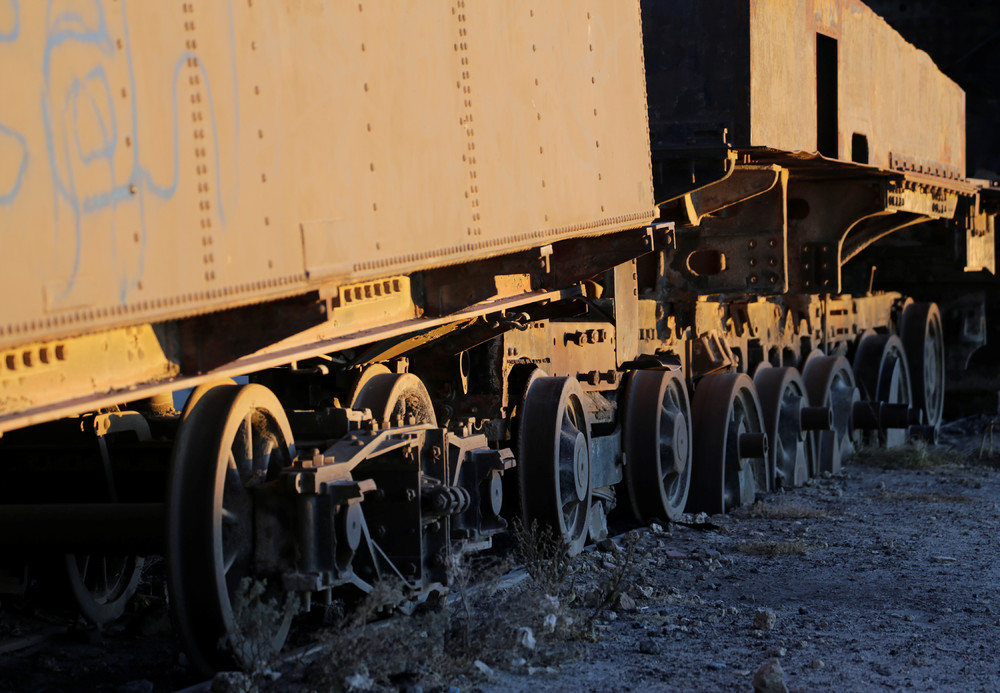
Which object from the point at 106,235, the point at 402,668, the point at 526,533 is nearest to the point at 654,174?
the point at 526,533

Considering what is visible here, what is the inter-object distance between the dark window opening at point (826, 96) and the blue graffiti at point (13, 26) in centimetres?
872

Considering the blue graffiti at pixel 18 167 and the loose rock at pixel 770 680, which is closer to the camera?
the blue graffiti at pixel 18 167

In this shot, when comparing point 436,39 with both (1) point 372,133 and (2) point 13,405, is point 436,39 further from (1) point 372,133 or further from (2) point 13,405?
(2) point 13,405

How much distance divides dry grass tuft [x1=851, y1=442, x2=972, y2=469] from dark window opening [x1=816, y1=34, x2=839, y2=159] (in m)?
3.44

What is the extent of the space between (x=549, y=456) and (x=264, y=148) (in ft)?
12.5

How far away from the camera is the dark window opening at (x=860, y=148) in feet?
39.5

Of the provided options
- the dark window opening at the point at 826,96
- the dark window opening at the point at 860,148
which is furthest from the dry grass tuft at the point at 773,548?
the dark window opening at the point at 860,148

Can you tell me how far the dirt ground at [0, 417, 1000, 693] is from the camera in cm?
536

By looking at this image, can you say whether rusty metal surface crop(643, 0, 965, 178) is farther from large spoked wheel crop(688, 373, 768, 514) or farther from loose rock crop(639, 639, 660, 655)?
loose rock crop(639, 639, 660, 655)

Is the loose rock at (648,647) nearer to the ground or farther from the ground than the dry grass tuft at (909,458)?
farther from the ground

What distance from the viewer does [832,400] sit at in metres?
13.5

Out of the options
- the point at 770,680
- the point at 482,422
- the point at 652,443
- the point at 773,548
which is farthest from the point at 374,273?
the point at 652,443

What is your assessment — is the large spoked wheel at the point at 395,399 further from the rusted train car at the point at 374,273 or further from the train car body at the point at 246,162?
the train car body at the point at 246,162

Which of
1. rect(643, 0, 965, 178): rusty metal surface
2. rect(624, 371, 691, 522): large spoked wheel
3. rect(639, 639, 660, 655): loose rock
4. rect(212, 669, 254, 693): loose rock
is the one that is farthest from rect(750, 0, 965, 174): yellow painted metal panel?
rect(212, 669, 254, 693): loose rock
